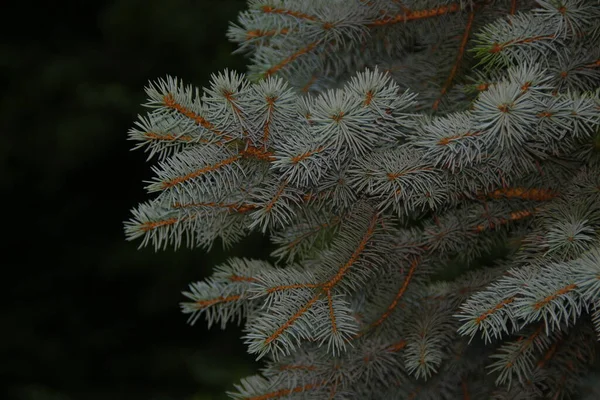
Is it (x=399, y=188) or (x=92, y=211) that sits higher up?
(x=92, y=211)

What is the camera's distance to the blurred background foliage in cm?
333

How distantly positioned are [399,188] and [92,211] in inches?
122

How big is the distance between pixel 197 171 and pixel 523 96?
0.49 meters

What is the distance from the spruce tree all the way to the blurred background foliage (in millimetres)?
2049

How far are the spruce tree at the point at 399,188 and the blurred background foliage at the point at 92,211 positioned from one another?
2.05 m

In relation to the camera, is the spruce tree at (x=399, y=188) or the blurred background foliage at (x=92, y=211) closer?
the spruce tree at (x=399, y=188)

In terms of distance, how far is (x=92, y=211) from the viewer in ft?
12.1

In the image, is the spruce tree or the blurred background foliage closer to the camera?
the spruce tree

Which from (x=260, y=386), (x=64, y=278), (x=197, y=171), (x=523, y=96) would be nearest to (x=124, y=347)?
(x=64, y=278)

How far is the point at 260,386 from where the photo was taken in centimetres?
111

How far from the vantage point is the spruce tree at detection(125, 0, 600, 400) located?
34.1 inches

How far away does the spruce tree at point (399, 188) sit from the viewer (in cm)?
87

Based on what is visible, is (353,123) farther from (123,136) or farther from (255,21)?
(123,136)

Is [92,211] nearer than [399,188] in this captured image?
No
